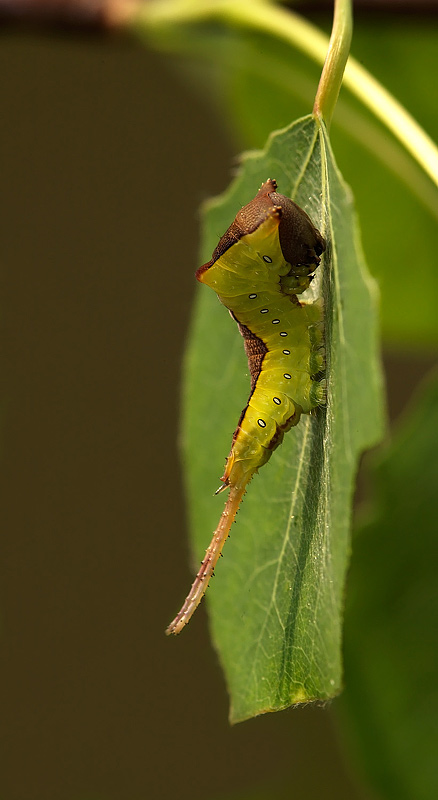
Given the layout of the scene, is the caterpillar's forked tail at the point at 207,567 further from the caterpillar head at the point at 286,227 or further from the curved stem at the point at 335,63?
the curved stem at the point at 335,63

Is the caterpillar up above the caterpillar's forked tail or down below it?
above

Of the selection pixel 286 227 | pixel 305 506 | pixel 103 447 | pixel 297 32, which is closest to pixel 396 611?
pixel 305 506

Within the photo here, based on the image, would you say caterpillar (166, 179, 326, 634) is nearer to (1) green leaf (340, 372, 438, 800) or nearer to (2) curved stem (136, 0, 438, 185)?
(2) curved stem (136, 0, 438, 185)

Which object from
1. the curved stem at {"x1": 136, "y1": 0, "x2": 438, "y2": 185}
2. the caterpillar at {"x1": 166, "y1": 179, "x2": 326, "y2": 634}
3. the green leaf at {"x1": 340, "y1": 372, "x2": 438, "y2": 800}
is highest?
the curved stem at {"x1": 136, "y1": 0, "x2": 438, "y2": 185}

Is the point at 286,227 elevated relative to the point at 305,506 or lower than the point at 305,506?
elevated

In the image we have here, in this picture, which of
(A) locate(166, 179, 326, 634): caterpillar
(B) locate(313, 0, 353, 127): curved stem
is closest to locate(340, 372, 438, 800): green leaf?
(A) locate(166, 179, 326, 634): caterpillar

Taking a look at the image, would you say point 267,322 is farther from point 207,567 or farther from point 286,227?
point 207,567

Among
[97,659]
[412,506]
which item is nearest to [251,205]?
[412,506]
